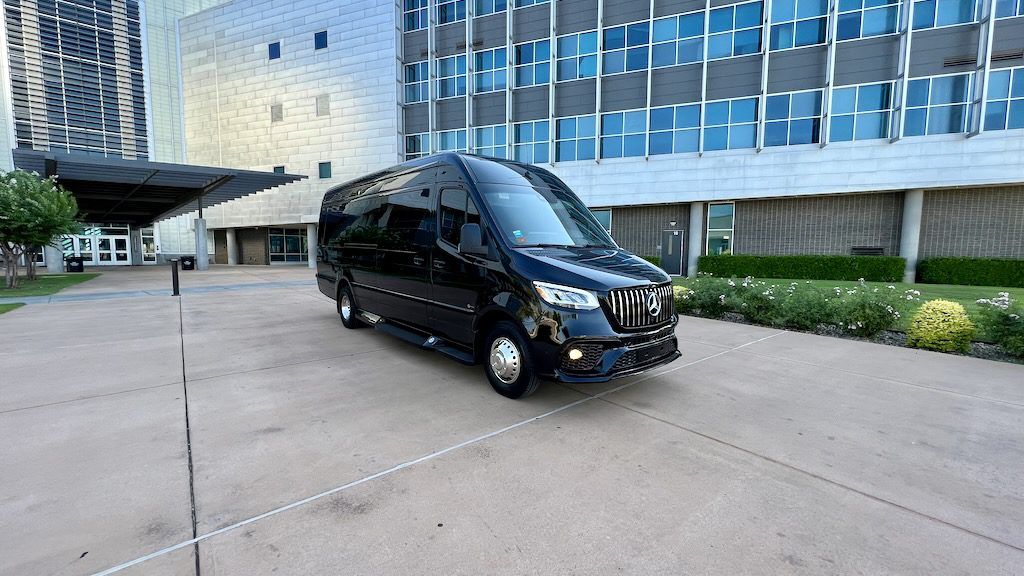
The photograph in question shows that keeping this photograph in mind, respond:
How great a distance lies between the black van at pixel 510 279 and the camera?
4.05 meters

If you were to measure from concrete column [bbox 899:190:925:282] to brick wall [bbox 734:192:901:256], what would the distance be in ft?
1.44

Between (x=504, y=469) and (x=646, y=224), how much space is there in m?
23.0

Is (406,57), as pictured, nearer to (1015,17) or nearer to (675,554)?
(1015,17)

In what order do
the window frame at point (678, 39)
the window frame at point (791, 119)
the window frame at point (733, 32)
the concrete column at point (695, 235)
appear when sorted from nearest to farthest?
the window frame at point (791, 119), the window frame at point (733, 32), the window frame at point (678, 39), the concrete column at point (695, 235)

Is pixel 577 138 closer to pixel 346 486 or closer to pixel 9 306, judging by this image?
pixel 9 306

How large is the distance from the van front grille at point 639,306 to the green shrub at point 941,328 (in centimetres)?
536

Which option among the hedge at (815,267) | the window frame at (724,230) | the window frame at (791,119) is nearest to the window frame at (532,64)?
the window frame at (791,119)

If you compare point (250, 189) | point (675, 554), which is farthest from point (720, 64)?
point (250, 189)

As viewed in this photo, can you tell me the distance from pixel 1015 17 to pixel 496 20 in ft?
76.3

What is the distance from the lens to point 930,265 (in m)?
18.0

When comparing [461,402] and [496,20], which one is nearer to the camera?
[461,402]

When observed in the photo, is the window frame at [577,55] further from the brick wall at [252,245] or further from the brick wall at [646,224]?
the brick wall at [252,245]

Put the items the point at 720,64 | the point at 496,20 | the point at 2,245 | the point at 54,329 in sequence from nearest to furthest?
the point at 54,329, the point at 2,245, the point at 720,64, the point at 496,20

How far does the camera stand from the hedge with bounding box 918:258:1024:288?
1609 cm
